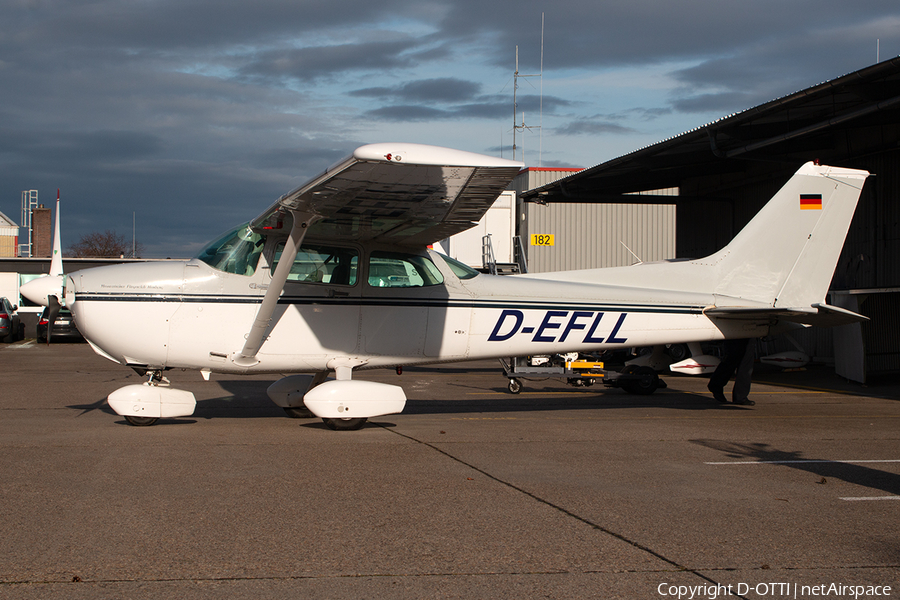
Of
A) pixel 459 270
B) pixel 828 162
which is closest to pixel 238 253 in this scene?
pixel 459 270

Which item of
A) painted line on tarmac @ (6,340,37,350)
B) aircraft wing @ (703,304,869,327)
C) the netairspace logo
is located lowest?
painted line on tarmac @ (6,340,37,350)

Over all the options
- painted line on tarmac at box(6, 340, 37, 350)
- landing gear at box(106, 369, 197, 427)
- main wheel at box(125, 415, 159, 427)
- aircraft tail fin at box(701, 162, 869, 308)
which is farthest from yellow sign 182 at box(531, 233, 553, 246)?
main wheel at box(125, 415, 159, 427)

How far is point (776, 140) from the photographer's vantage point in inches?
507

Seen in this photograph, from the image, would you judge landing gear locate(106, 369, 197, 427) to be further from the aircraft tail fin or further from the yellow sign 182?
the yellow sign 182

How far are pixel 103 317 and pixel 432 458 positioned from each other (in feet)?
12.2

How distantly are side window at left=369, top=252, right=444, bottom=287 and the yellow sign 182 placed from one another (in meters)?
17.0

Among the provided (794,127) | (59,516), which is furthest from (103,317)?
(794,127)

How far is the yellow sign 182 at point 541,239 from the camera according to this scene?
985 inches

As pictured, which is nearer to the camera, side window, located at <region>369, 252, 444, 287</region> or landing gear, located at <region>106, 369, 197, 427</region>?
landing gear, located at <region>106, 369, 197, 427</region>

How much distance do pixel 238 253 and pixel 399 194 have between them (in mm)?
2285

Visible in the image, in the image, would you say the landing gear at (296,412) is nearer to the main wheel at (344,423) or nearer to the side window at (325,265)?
the main wheel at (344,423)

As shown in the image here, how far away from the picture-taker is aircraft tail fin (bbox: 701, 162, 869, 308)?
9.38 m

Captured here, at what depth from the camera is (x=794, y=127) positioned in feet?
46.9

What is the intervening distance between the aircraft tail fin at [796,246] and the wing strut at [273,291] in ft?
17.5
